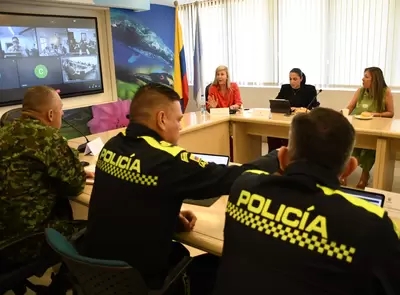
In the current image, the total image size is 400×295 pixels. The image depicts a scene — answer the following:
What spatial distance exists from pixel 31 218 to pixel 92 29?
11.8 ft

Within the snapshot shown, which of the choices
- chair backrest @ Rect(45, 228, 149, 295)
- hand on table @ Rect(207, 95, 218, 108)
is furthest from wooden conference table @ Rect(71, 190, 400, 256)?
hand on table @ Rect(207, 95, 218, 108)

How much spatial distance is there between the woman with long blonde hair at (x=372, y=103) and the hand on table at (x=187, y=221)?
2583 mm

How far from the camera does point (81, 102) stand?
4.79 m

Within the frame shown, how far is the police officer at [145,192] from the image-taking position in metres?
1.22

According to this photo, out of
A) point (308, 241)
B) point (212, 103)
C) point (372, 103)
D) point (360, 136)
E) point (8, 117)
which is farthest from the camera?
point (212, 103)

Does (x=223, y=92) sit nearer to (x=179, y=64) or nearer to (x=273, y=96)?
(x=273, y=96)

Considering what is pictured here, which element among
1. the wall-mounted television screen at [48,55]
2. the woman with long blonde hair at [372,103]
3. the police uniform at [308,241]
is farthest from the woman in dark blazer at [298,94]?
the police uniform at [308,241]

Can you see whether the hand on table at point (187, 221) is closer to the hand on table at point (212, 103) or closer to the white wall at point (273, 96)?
the hand on table at point (212, 103)

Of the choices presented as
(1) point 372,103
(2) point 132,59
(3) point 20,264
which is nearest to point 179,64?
(2) point 132,59

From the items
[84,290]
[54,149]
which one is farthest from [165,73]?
[84,290]

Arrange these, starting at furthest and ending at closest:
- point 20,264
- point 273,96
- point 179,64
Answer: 1. point 179,64
2. point 273,96
3. point 20,264

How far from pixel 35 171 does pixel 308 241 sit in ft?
4.26

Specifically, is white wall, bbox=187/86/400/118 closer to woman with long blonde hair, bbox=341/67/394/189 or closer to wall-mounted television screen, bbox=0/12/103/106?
woman with long blonde hair, bbox=341/67/394/189

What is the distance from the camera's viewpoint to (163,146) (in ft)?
4.25
